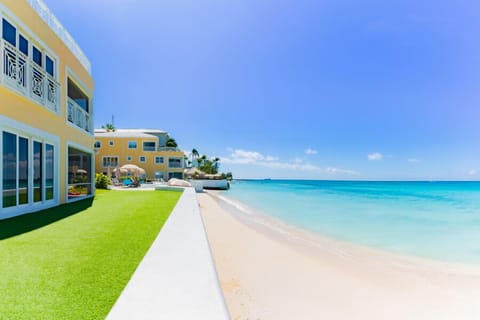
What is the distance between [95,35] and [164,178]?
23666 mm

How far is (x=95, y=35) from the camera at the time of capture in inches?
672

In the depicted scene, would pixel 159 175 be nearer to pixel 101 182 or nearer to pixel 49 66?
pixel 101 182

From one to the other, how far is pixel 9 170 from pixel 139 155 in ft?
105

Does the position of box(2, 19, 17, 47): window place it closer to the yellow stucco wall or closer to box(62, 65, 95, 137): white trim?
box(62, 65, 95, 137): white trim

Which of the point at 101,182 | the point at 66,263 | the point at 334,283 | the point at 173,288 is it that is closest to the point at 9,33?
the point at 66,263

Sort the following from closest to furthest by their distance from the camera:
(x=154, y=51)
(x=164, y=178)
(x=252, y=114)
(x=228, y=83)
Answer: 1. (x=154, y=51)
2. (x=228, y=83)
3. (x=252, y=114)
4. (x=164, y=178)

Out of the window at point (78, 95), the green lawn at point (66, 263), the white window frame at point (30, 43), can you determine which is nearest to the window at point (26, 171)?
the green lawn at point (66, 263)

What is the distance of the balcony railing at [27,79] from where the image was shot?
697cm

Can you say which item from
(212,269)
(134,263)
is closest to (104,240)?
(134,263)

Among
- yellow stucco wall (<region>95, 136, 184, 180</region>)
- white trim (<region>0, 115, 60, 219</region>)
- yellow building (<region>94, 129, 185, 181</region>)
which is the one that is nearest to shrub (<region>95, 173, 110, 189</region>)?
white trim (<region>0, 115, 60, 219</region>)

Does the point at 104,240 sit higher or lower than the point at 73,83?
lower

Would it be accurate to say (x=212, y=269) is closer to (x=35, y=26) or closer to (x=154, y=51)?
(x=35, y=26)

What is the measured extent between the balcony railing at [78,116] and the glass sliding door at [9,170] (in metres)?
4.68

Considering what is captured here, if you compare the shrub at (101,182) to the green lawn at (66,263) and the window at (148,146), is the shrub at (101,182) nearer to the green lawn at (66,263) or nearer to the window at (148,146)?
the green lawn at (66,263)
